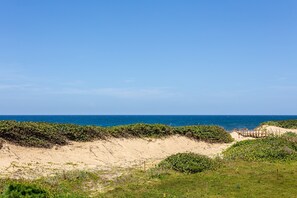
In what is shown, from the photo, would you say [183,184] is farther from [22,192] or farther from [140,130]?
[140,130]

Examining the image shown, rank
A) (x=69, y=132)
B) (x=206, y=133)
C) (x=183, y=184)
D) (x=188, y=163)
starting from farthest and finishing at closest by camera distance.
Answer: (x=206, y=133)
(x=69, y=132)
(x=188, y=163)
(x=183, y=184)

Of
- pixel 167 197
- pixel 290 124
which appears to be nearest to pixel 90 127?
pixel 167 197

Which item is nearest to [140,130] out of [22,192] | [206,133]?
[206,133]

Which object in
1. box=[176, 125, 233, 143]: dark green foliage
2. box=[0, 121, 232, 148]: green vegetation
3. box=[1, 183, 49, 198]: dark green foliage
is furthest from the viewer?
box=[176, 125, 233, 143]: dark green foliage

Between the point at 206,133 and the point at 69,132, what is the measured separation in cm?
2025

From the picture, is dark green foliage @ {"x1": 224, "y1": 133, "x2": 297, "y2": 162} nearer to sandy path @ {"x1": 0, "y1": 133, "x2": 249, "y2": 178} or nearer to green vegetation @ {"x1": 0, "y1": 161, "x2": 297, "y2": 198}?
green vegetation @ {"x1": 0, "y1": 161, "x2": 297, "y2": 198}

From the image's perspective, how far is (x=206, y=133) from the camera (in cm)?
4759

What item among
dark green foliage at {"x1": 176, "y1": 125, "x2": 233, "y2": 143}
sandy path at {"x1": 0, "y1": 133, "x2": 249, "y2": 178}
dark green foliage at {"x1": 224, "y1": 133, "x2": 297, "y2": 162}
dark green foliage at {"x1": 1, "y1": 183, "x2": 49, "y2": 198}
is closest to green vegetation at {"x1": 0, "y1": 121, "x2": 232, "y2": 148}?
dark green foliage at {"x1": 176, "y1": 125, "x2": 233, "y2": 143}

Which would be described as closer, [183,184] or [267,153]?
[183,184]

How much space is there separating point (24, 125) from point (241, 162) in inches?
757

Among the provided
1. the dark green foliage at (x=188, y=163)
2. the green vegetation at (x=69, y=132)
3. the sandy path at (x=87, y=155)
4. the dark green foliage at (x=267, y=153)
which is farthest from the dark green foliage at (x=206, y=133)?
the dark green foliage at (x=188, y=163)

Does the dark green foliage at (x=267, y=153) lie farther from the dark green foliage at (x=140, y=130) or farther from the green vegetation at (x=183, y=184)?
the dark green foliage at (x=140, y=130)

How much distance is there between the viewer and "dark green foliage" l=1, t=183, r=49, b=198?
13578 millimetres

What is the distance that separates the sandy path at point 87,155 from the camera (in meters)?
26.4
